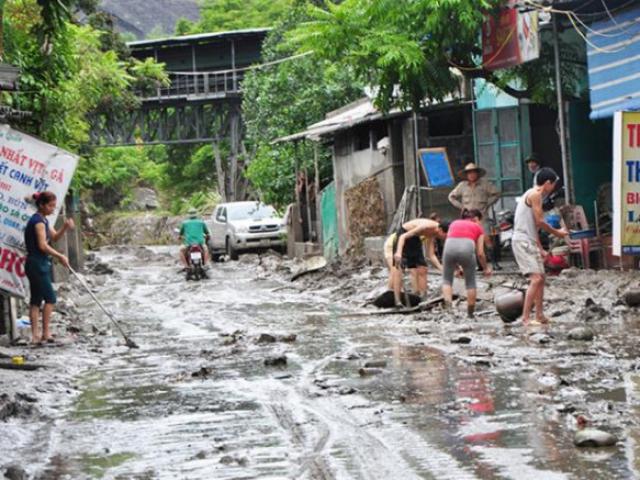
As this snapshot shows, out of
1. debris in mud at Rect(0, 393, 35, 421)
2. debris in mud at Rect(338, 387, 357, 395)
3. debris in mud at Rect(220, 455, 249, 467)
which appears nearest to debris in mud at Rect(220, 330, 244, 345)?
debris in mud at Rect(338, 387, 357, 395)

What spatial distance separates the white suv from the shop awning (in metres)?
18.0

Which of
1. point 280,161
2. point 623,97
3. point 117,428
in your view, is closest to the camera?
point 117,428

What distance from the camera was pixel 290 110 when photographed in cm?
3603

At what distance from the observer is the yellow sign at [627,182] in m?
15.2

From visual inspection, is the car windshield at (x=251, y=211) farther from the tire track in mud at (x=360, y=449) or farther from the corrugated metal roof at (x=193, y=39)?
the tire track in mud at (x=360, y=449)

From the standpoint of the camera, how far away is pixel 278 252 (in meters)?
36.7

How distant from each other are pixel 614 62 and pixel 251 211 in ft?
64.1

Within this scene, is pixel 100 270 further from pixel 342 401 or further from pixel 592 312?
pixel 342 401

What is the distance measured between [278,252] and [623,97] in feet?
65.1

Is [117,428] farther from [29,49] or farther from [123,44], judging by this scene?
[123,44]

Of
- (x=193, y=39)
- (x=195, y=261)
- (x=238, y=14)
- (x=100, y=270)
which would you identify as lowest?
(x=100, y=270)

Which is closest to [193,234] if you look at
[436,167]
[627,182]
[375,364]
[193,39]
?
[436,167]

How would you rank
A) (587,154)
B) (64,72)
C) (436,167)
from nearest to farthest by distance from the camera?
(587,154)
(64,72)
(436,167)

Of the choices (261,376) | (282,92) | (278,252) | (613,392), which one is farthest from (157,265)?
(613,392)
